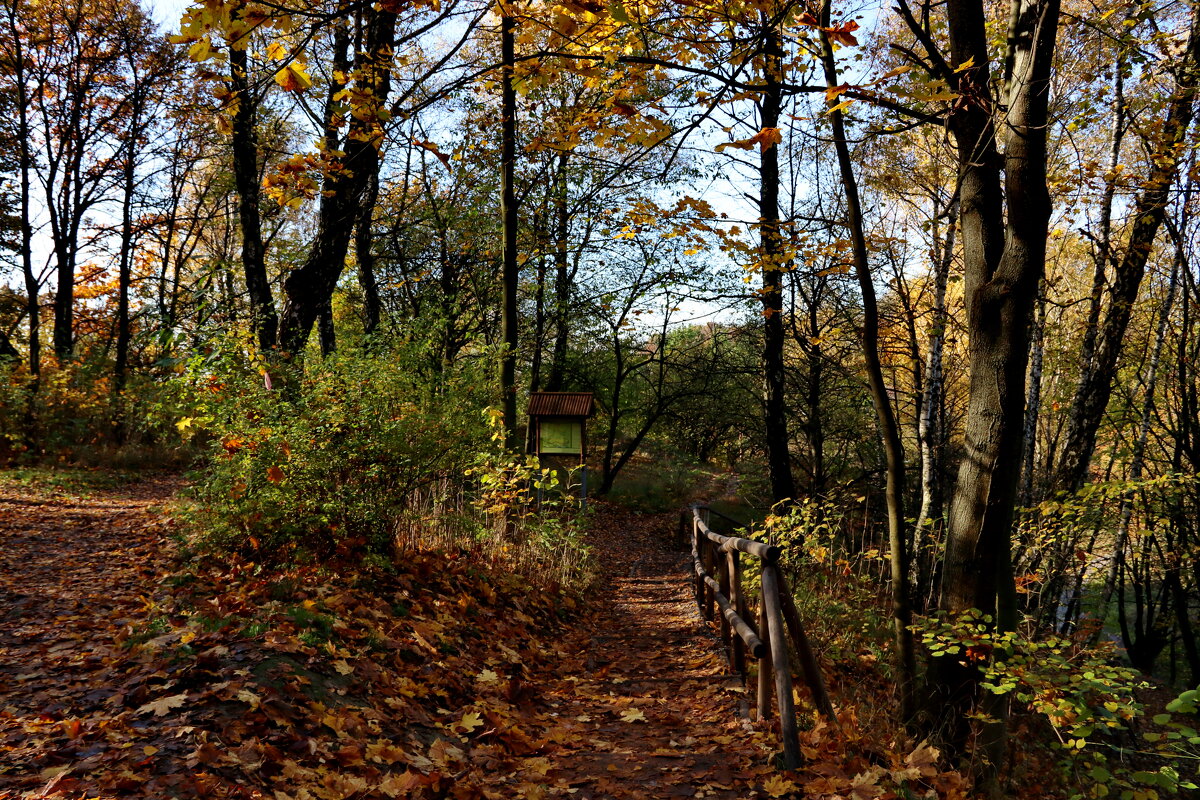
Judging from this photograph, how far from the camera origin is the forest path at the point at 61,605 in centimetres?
311

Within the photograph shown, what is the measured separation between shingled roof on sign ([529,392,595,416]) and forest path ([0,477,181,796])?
5.55m

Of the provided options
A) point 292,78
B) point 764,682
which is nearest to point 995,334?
Answer: point 764,682

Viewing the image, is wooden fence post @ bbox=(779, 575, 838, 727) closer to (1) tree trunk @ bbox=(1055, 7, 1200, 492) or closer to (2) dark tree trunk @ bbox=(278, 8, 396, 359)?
(2) dark tree trunk @ bbox=(278, 8, 396, 359)

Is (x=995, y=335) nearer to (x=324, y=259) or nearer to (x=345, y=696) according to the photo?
(x=345, y=696)

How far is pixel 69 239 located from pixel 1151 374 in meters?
22.7

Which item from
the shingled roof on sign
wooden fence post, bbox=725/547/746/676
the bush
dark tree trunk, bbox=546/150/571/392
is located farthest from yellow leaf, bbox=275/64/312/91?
dark tree trunk, bbox=546/150/571/392

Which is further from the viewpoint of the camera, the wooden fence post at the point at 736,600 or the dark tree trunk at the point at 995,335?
the wooden fence post at the point at 736,600

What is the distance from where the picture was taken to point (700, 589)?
8.30m

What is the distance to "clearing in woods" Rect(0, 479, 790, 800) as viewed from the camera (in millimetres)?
2980

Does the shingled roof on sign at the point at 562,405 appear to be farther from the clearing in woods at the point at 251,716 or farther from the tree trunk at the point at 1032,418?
the tree trunk at the point at 1032,418

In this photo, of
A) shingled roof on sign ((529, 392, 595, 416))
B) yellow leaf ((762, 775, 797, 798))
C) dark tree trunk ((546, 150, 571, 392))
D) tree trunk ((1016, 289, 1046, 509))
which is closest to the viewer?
yellow leaf ((762, 775, 797, 798))

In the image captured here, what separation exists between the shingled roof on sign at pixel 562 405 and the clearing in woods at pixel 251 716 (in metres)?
4.83

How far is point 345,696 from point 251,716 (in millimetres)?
697

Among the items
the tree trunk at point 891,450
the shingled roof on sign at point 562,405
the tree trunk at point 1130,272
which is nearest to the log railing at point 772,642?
the tree trunk at point 891,450
